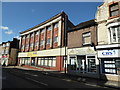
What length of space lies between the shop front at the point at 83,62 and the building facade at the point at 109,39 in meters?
0.98

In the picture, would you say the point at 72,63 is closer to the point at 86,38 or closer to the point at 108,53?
the point at 86,38

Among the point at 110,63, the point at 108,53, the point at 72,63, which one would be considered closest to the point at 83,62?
the point at 72,63

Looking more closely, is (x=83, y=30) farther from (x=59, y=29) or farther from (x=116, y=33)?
(x=59, y=29)

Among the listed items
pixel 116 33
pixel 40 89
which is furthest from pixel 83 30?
pixel 40 89

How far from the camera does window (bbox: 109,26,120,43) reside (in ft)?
39.7

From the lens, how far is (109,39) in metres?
12.7

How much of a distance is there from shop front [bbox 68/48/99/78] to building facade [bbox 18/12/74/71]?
380 centimetres

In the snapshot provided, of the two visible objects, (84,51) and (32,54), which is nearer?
(84,51)

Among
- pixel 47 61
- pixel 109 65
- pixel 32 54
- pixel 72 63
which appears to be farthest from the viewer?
pixel 32 54

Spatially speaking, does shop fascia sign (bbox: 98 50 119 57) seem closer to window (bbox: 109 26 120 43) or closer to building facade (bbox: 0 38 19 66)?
window (bbox: 109 26 120 43)

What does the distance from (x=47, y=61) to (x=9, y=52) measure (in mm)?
22230

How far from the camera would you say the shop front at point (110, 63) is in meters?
11.6

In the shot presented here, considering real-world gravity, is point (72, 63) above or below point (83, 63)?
below

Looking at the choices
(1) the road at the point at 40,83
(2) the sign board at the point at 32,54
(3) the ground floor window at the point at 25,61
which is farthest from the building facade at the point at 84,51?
(3) the ground floor window at the point at 25,61
